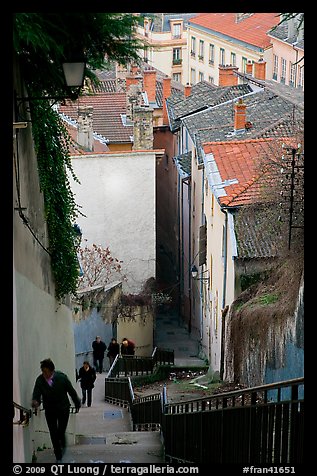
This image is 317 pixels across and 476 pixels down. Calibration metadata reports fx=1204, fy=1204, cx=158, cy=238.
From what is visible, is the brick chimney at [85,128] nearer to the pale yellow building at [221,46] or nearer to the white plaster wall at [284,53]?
the pale yellow building at [221,46]

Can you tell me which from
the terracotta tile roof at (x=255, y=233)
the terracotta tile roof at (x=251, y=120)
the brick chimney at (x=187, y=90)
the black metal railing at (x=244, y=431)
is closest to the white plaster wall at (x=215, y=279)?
the terracotta tile roof at (x=255, y=233)

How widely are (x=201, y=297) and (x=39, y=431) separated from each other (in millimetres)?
15086

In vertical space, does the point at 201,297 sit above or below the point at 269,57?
below

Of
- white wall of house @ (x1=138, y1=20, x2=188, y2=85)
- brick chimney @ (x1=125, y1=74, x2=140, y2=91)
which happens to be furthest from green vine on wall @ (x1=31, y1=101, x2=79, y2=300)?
white wall of house @ (x1=138, y1=20, x2=188, y2=85)

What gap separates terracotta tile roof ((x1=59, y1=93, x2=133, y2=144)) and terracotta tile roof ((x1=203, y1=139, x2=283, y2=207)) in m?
8.43

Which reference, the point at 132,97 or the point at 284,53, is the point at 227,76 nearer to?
the point at 132,97

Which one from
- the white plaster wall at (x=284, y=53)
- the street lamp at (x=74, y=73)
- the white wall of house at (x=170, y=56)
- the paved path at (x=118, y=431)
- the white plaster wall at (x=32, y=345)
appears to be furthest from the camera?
the white wall of house at (x=170, y=56)

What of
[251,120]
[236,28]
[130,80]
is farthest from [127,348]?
[236,28]

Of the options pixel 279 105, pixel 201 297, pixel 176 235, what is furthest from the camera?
pixel 176 235

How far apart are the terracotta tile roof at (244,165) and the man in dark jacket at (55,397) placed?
26.5ft

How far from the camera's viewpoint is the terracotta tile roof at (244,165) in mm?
18453

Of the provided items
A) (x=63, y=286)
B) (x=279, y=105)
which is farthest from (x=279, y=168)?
(x=279, y=105)
